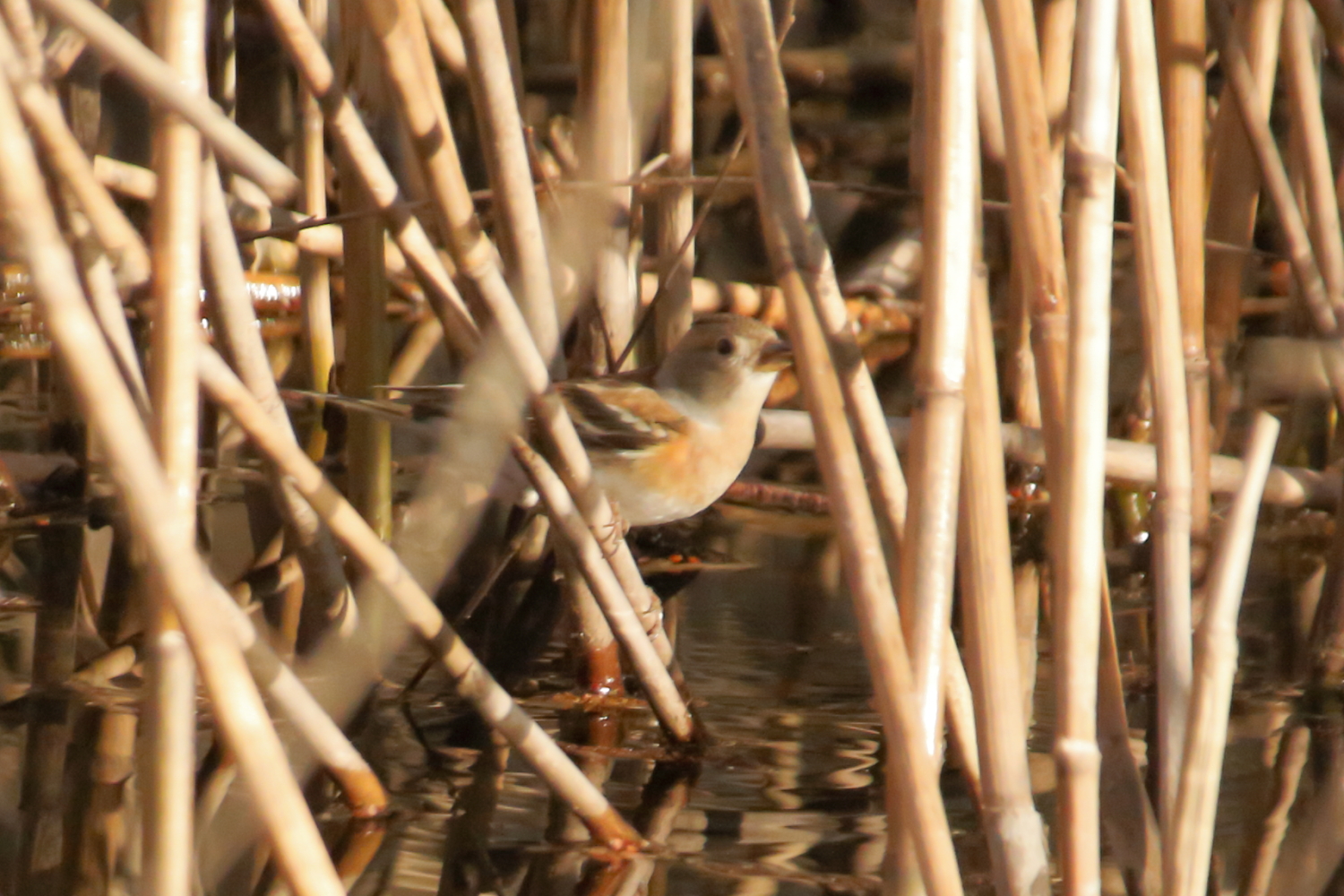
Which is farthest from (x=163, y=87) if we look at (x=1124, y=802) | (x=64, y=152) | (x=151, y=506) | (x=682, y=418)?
(x=682, y=418)

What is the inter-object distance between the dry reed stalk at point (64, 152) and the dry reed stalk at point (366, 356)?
99cm

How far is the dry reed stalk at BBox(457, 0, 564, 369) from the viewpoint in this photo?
1.93m

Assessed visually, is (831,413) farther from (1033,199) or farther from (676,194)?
(676,194)

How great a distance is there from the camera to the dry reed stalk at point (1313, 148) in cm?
270

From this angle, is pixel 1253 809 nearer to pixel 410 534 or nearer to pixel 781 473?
pixel 410 534

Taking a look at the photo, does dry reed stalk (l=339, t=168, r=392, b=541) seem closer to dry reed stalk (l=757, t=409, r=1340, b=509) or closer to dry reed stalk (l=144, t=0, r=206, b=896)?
dry reed stalk (l=757, t=409, r=1340, b=509)

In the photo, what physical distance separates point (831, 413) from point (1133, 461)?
2.01 meters

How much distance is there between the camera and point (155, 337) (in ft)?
4.34

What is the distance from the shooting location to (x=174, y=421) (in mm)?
1317

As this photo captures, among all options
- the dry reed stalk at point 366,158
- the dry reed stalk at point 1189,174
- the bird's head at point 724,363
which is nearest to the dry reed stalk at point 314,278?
the bird's head at point 724,363

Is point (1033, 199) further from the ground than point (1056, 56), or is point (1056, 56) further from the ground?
point (1056, 56)

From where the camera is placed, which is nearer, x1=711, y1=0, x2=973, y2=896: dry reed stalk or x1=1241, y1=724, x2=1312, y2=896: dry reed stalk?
x1=711, y1=0, x2=973, y2=896: dry reed stalk

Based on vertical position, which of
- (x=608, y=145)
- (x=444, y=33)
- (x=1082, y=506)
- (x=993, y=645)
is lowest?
(x=993, y=645)

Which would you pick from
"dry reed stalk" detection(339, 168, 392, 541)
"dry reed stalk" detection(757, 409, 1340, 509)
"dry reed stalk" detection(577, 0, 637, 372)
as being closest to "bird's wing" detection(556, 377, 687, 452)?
"dry reed stalk" detection(577, 0, 637, 372)
